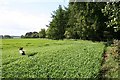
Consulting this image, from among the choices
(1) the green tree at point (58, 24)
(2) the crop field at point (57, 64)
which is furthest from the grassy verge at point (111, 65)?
(1) the green tree at point (58, 24)

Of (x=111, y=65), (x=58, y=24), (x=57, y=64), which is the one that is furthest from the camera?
(x=58, y=24)

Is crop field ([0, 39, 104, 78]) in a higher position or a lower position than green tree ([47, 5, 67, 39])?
lower

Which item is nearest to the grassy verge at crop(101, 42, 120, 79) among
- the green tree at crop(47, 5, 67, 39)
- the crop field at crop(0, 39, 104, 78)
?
the crop field at crop(0, 39, 104, 78)

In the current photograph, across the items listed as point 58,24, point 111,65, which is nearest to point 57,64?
point 111,65

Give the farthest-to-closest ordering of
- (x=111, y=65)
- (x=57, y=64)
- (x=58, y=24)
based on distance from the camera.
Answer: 1. (x=58, y=24)
2. (x=57, y=64)
3. (x=111, y=65)

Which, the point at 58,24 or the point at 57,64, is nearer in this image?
the point at 57,64

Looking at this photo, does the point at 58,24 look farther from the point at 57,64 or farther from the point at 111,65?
the point at 111,65

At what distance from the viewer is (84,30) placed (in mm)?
34844

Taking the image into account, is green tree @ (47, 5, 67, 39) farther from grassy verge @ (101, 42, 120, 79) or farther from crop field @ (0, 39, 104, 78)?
grassy verge @ (101, 42, 120, 79)

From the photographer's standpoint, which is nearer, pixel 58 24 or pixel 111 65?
pixel 111 65

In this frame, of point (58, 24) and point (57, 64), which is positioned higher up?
point (58, 24)

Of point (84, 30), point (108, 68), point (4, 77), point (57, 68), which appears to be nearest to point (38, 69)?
point (57, 68)

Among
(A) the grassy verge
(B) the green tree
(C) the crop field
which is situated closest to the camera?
(A) the grassy verge

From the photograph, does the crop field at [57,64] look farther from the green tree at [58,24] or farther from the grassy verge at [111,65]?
the green tree at [58,24]
